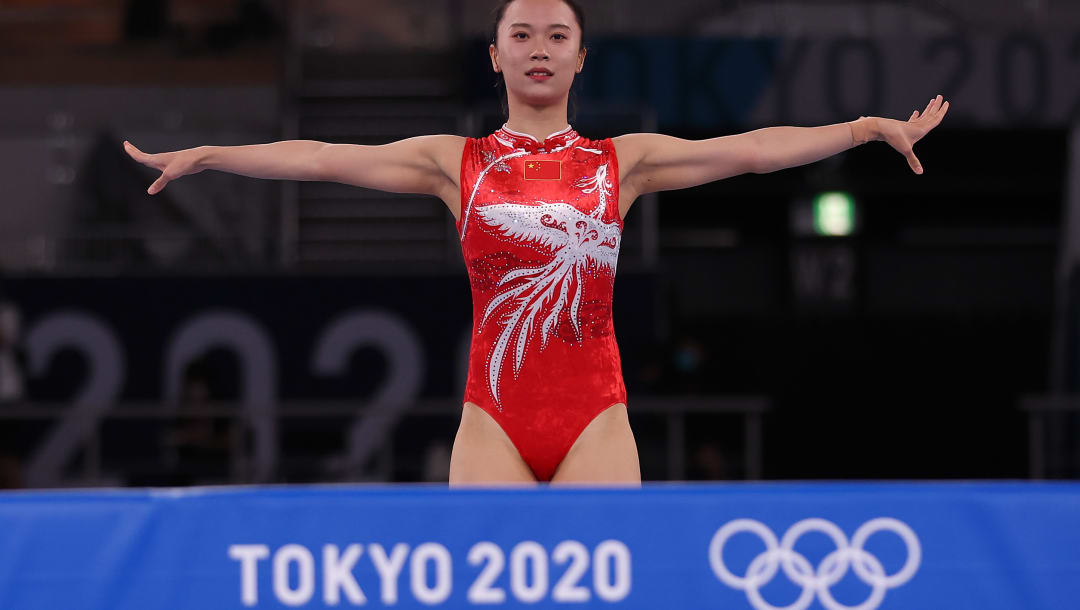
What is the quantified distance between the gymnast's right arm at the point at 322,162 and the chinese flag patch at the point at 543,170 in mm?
247

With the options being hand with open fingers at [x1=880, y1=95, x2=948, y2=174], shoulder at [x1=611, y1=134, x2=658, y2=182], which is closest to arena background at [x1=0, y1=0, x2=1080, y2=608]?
hand with open fingers at [x1=880, y1=95, x2=948, y2=174]

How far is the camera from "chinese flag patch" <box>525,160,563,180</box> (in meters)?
3.18

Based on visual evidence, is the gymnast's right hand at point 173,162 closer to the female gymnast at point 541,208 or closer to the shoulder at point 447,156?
the female gymnast at point 541,208

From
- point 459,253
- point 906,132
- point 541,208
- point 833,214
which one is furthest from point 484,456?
point 833,214

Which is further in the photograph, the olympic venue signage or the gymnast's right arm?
the olympic venue signage

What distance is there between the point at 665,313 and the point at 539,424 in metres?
7.64

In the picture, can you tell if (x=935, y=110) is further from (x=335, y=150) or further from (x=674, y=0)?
Result: (x=674, y=0)

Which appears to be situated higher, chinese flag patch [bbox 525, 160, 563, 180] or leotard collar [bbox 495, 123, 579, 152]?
leotard collar [bbox 495, 123, 579, 152]

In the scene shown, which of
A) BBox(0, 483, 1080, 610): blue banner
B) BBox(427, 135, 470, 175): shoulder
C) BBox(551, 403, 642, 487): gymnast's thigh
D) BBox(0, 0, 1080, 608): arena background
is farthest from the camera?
BBox(0, 0, 1080, 608): arena background

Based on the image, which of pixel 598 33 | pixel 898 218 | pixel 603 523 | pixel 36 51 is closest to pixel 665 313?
pixel 598 33

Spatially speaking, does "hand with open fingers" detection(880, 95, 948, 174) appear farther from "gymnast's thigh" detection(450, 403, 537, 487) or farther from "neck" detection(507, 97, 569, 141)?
"gymnast's thigh" detection(450, 403, 537, 487)

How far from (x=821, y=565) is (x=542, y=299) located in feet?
3.97

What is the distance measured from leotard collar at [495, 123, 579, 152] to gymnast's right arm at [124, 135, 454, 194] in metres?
0.18

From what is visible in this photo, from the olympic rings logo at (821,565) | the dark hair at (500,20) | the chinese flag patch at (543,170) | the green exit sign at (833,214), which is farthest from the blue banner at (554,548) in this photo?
the green exit sign at (833,214)
